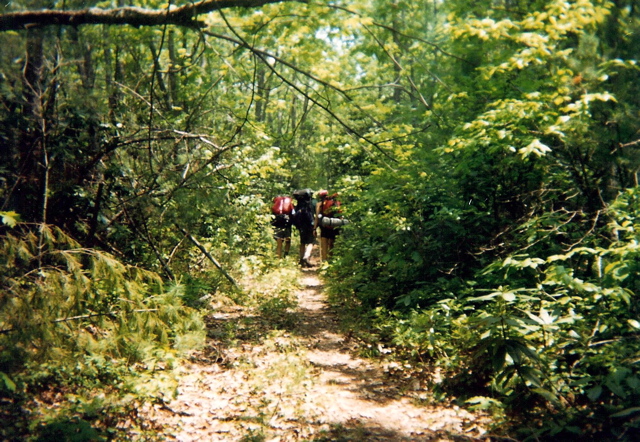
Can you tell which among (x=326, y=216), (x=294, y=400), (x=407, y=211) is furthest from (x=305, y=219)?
(x=294, y=400)

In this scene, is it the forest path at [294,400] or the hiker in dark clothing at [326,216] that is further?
the hiker in dark clothing at [326,216]

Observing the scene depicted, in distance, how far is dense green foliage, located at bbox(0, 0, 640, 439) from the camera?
3.64 meters

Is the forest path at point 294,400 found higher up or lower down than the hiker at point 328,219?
lower down

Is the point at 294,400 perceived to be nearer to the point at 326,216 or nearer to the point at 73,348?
the point at 73,348

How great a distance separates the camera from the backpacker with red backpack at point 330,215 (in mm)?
11242

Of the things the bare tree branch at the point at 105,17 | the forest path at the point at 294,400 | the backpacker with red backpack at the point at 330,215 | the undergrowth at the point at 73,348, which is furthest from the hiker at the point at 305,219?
the bare tree branch at the point at 105,17

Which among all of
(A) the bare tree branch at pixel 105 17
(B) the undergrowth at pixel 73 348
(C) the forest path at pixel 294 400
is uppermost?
(A) the bare tree branch at pixel 105 17

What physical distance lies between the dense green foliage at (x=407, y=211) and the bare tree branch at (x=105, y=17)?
11 centimetres

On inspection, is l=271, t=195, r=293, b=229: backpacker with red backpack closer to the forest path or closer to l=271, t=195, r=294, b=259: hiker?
l=271, t=195, r=294, b=259: hiker

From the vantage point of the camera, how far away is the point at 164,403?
13.5 ft

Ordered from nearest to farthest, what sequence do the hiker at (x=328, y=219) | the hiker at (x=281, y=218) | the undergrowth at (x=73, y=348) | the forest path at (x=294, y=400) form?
the undergrowth at (x=73, y=348) → the forest path at (x=294, y=400) → the hiker at (x=328, y=219) → the hiker at (x=281, y=218)

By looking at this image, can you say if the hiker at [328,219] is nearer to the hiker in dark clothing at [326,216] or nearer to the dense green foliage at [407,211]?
the hiker in dark clothing at [326,216]

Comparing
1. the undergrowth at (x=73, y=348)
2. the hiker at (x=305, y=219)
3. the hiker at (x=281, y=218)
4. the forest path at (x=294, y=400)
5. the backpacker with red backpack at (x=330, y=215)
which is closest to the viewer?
the undergrowth at (x=73, y=348)

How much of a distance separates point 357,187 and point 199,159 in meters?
4.55
